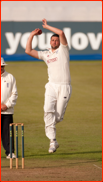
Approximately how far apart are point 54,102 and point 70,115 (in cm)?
769

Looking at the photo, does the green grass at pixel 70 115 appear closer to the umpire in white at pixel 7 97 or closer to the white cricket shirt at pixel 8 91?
the umpire in white at pixel 7 97

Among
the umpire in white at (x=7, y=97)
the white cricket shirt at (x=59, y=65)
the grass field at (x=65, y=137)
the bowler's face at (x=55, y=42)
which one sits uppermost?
the bowler's face at (x=55, y=42)

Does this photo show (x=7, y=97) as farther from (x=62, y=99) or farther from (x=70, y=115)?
(x=70, y=115)

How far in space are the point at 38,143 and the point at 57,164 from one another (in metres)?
2.00

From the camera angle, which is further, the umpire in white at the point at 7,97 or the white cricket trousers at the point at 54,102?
the umpire in white at the point at 7,97

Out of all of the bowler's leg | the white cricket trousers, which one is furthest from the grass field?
the bowler's leg

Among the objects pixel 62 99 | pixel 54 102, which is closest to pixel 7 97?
pixel 54 102

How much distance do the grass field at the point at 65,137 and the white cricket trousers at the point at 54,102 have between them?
122 centimetres

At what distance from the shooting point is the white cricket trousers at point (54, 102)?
274 inches

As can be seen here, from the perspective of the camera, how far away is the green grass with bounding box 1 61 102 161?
385 inches

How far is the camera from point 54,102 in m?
7.04

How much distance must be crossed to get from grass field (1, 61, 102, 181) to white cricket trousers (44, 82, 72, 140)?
1.22 meters

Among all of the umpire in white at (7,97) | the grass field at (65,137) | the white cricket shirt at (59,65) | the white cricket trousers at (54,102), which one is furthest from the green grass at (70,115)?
the white cricket shirt at (59,65)

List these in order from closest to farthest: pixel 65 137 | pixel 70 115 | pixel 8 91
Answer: pixel 8 91 < pixel 65 137 < pixel 70 115
